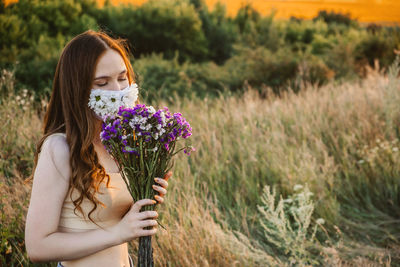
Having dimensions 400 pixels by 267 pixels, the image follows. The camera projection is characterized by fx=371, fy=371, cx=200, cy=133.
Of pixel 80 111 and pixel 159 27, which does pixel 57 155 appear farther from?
pixel 159 27

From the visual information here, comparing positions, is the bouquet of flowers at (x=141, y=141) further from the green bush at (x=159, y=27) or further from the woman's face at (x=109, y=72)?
the green bush at (x=159, y=27)

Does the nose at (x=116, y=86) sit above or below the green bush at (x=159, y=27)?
below

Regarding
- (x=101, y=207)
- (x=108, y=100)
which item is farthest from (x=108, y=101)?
(x=101, y=207)

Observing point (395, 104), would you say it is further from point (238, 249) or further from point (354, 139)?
point (238, 249)

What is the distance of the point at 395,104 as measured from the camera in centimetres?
489

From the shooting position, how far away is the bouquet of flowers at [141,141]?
1.44m

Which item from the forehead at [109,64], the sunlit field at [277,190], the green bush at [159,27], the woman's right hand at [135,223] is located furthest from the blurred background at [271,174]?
the green bush at [159,27]

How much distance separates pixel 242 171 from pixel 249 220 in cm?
63

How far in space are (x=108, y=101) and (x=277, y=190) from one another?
9.76 feet

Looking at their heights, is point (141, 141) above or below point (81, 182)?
above

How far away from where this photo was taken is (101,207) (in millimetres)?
1602

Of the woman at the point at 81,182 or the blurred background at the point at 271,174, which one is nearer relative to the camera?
the woman at the point at 81,182

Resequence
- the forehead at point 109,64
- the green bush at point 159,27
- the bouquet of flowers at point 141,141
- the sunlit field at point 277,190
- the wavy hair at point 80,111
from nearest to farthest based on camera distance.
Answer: the bouquet of flowers at point 141,141 < the wavy hair at point 80,111 < the forehead at point 109,64 < the sunlit field at point 277,190 < the green bush at point 159,27

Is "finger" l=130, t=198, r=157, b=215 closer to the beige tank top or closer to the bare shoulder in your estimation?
the beige tank top
